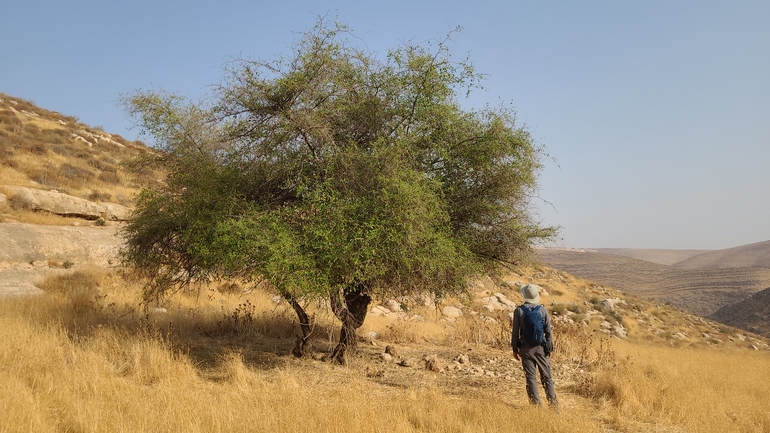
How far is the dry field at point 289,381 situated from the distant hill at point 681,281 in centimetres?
4664

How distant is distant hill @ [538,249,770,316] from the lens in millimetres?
57094

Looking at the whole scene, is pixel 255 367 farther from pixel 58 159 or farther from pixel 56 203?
pixel 58 159

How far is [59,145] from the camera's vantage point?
35.4 metres

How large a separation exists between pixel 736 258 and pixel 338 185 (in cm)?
13998

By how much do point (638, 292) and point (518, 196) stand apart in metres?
60.1

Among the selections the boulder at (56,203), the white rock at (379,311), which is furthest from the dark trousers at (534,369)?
the boulder at (56,203)

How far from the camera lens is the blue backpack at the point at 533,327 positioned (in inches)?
300

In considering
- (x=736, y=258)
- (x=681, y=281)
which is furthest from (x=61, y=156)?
(x=736, y=258)

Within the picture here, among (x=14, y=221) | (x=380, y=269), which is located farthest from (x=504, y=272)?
(x=14, y=221)

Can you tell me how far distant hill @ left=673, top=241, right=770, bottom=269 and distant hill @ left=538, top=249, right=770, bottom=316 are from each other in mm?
41900

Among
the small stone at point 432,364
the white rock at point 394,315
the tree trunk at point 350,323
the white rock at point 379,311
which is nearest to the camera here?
the tree trunk at point 350,323

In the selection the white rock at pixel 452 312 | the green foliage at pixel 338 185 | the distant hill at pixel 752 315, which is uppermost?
the green foliage at pixel 338 185

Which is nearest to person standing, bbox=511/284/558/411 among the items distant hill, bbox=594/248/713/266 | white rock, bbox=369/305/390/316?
white rock, bbox=369/305/390/316

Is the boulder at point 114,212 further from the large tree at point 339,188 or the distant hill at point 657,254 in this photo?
the distant hill at point 657,254
